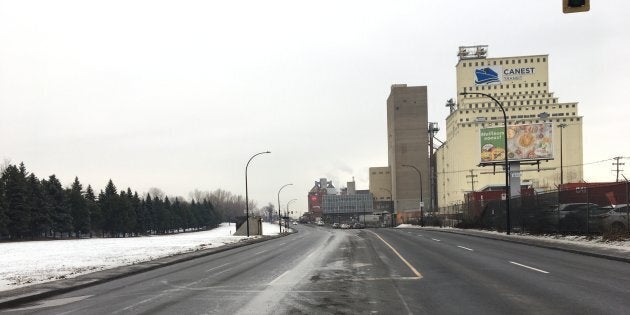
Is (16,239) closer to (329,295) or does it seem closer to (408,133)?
(329,295)

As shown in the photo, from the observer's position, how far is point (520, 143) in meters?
62.2

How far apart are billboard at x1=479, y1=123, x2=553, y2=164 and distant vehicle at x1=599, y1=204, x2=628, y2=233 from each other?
127ft

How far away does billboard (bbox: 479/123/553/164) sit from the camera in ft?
202

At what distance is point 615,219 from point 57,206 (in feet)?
248

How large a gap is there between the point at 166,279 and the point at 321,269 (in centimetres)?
479

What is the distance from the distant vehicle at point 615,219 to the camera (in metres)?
21.5

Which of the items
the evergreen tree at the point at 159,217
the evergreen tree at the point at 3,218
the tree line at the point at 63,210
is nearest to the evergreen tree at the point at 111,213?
the tree line at the point at 63,210

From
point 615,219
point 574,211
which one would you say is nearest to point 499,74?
point 574,211

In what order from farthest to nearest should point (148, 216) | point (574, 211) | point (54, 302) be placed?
point (148, 216) < point (574, 211) < point (54, 302)

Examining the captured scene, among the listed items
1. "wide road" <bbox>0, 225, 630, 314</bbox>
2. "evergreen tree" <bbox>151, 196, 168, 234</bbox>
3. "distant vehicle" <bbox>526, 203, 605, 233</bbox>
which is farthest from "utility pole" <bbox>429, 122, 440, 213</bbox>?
"wide road" <bbox>0, 225, 630, 314</bbox>

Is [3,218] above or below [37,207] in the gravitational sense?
below

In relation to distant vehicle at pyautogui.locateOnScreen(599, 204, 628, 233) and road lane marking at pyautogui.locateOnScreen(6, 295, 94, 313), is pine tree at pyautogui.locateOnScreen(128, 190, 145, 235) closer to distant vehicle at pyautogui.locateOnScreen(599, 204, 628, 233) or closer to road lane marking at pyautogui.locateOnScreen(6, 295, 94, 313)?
distant vehicle at pyautogui.locateOnScreen(599, 204, 628, 233)

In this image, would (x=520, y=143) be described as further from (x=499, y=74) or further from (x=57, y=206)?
(x=499, y=74)

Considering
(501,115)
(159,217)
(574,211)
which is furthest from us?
(501,115)
